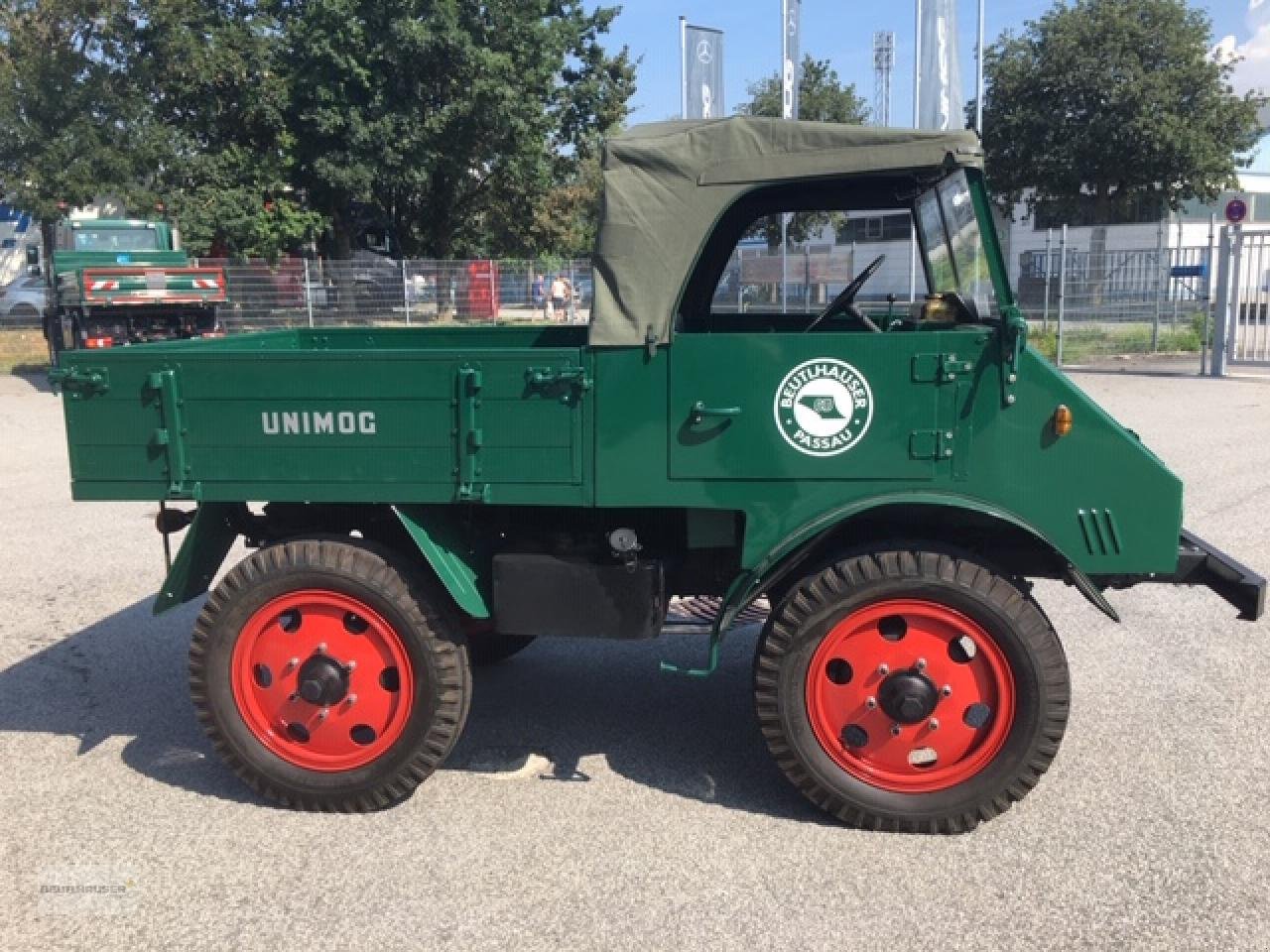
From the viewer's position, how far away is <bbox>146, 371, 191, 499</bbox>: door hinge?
3.58 meters

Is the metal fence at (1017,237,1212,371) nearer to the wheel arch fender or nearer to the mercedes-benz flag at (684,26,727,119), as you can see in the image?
the mercedes-benz flag at (684,26,727,119)

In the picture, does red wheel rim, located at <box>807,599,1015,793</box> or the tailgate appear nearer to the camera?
red wheel rim, located at <box>807,599,1015,793</box>

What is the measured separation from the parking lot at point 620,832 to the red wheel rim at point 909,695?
250 millimetres

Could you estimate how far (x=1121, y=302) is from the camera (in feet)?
71.3

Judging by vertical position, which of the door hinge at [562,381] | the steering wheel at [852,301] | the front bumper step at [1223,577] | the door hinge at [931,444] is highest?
the steering wheel at [852,301]

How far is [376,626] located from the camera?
368 cm

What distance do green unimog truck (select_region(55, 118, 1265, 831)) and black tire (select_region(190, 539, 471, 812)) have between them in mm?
10

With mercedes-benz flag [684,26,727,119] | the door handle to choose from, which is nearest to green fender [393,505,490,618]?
the door handle

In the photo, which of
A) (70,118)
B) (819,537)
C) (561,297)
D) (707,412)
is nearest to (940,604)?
(819,537)

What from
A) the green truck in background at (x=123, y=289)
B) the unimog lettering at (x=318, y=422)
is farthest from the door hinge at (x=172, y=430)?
the green truck in background at (x=123, y=289)

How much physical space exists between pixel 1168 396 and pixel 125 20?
959 inches

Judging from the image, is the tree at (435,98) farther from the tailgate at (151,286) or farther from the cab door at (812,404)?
the cab door at (812,404)

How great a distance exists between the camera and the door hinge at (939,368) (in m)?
3.30
